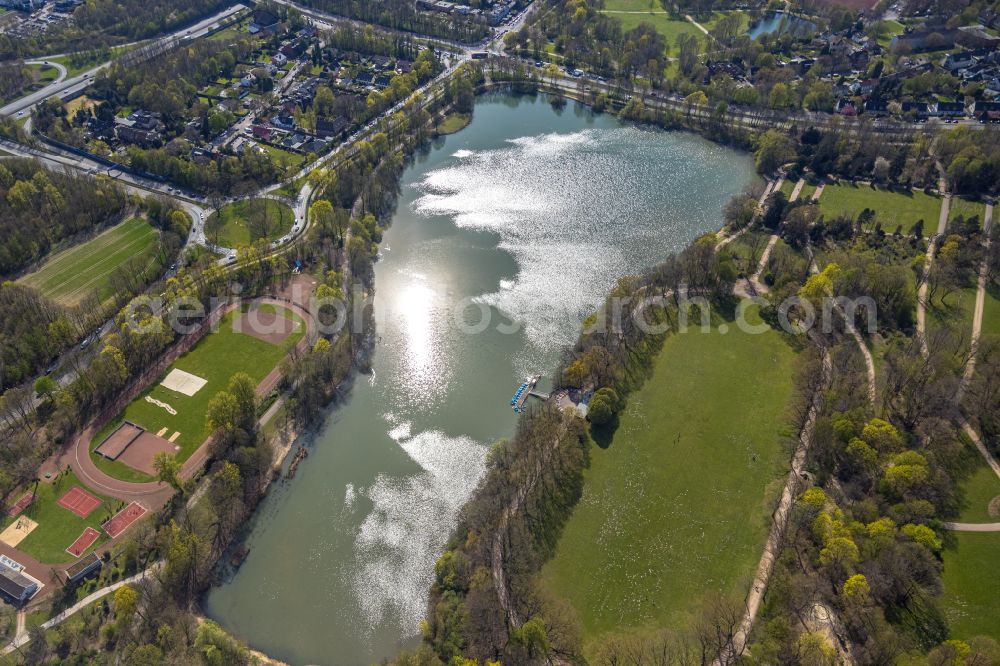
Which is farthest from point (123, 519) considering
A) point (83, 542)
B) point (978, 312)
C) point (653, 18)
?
point (653, 18)

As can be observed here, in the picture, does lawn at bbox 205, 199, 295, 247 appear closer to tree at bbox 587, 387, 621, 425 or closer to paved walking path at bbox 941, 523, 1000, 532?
tree at bbox 587, 387, 621, 425

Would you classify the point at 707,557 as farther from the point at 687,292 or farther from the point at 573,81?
the point at 573,81

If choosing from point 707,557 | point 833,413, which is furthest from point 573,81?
point 707,557

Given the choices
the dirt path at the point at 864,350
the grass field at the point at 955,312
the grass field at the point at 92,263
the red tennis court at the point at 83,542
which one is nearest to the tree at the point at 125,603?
the red tennis court at the point at 83,542

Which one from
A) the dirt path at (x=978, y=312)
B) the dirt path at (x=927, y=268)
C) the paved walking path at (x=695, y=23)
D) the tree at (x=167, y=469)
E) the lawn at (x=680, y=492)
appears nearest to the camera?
the lawn at (x=680, y=492)

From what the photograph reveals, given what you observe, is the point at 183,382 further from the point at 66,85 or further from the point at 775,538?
the point at 66,85

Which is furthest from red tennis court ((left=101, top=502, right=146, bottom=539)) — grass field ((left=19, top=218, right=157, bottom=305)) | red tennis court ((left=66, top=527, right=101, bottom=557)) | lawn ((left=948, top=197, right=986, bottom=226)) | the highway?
lawn ((left=948, top=197, right=986, bottom=226))

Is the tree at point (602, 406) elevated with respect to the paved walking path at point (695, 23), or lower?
lower

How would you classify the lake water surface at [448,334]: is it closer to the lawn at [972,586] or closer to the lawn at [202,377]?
the lawn at [202,377]
